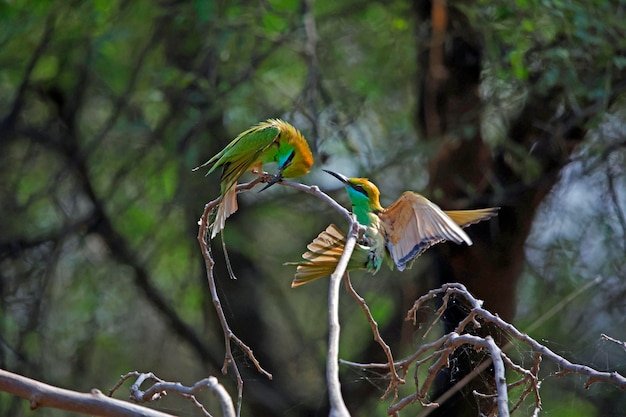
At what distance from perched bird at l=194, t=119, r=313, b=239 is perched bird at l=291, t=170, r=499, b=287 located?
279 mm

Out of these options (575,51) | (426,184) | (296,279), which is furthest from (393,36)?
(296,279)

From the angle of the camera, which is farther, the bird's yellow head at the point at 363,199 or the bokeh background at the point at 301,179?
the bokeh background at the point at 301,179

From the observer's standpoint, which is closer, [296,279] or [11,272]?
[296,279]

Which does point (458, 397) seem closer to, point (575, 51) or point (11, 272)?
point (575, 51)

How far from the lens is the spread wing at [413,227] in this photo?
159 cm

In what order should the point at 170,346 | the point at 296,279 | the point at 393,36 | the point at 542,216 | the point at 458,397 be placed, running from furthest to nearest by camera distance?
1. the point at 170,346
2. the point at 393,36
3. the point at 542,216
4. the point at 458,397
5. the point at 296,279

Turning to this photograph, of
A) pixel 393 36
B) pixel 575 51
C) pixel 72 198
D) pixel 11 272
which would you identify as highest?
pixel 575 51

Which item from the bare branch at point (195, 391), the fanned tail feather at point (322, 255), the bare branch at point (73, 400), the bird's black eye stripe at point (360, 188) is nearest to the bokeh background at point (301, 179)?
the bird's black eye stripe at point (360, 188)

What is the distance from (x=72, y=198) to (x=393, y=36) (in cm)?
156

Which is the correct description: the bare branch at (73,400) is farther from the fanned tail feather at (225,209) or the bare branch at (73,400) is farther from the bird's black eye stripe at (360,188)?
the bird's black eye stripe at (360,188)

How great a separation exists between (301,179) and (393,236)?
182cm

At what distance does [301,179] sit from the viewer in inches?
→ 141

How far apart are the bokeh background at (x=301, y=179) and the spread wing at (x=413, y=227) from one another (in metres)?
1.33

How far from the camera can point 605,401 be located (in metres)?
3.19
